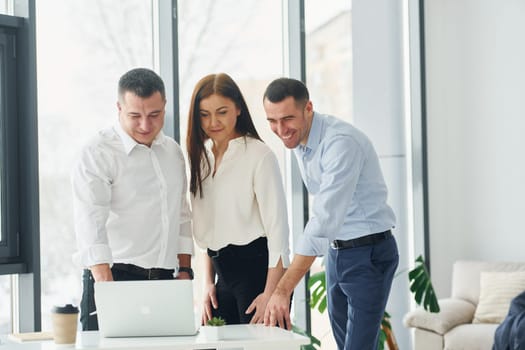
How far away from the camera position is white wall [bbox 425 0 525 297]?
6.66 metres

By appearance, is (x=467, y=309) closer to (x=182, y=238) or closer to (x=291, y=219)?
(x=291, y=219)

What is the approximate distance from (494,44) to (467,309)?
2051mm

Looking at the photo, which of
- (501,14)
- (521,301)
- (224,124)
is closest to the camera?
(224,124)

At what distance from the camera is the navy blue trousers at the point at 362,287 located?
11.4ft

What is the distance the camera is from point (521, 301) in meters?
5.38

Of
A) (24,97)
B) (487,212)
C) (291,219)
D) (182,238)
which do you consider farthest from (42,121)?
(487,212)

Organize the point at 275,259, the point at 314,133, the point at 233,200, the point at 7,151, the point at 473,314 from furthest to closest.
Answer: the point at 473,314, the point at 7,151, the point at 314,133, the point at 233,200, the point at 275,259

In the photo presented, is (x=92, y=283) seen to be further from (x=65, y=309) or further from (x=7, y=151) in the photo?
(x=7, y=151)

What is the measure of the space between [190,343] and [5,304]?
209 centimetres

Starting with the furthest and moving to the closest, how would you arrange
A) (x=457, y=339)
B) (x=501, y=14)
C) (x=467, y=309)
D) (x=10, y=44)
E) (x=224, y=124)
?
(x=501, y=14), (x=467, y=309), (x=457, y=339), (x=10, y=44), (x=224, y=124)

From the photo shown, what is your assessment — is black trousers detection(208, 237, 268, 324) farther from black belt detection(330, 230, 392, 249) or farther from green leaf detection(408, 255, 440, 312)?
green leaf detection(408, 255, 440, 312)

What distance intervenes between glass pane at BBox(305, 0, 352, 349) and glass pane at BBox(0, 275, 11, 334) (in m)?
2.06

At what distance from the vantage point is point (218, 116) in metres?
3.41

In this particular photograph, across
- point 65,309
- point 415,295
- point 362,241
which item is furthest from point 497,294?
point 65,309
